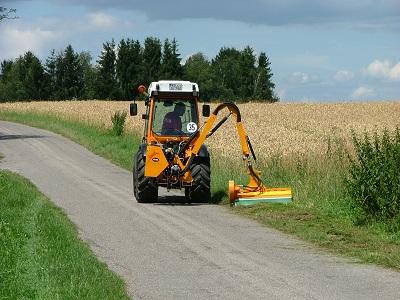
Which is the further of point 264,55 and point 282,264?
point 264,55

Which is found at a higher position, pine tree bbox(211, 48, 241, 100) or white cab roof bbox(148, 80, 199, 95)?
pine tree bbox(211, 48, 241, 100)

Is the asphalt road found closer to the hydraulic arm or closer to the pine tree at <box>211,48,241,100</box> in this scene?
the hydraulic arm

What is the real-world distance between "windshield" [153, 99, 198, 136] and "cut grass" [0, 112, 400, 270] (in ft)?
6.41

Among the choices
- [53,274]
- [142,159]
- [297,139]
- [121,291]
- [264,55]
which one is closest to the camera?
[121,291]

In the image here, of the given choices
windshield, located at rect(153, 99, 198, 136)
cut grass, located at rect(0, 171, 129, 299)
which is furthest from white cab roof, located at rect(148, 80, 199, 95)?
cut grass, located at rect(0, 171, 129, 299)

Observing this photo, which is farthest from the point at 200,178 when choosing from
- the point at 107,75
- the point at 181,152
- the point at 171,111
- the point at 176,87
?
the point at 107,75

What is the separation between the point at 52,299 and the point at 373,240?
656cm

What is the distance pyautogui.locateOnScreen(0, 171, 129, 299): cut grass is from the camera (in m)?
9.01

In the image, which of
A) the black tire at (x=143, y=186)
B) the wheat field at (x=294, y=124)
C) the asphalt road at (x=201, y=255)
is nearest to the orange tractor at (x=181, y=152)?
the black tire at (x=143, y=186)

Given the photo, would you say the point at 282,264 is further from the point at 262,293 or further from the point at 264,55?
the point at 264,55

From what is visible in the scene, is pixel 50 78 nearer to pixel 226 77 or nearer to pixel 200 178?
pixel 226 77

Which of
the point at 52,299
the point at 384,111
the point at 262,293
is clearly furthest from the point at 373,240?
the point at 384,111

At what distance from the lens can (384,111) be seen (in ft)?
202

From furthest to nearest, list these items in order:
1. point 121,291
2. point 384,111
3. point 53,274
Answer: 1. point 384,111
2. point 53,274
3. point 121,291
